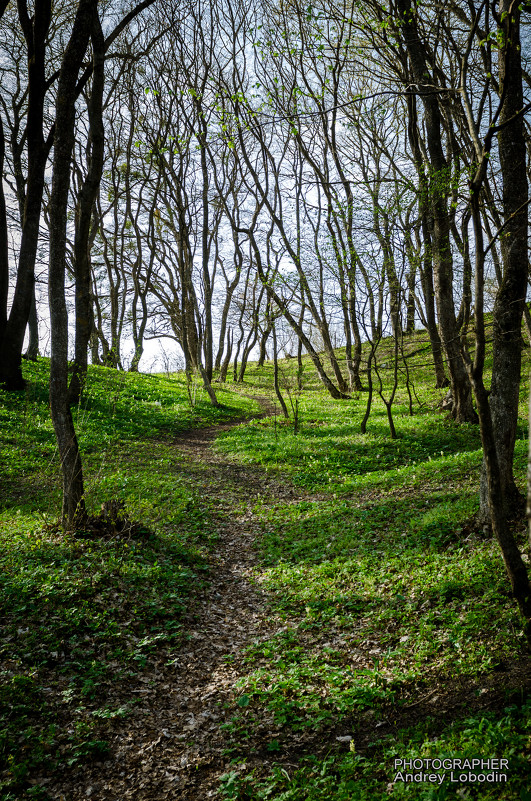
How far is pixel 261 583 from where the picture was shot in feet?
22.6

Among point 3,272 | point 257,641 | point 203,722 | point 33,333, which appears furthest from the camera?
point 33,333

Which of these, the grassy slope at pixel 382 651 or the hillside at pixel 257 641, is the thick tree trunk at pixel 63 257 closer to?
the hillside at pixel 257 641

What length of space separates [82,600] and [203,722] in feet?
7.00

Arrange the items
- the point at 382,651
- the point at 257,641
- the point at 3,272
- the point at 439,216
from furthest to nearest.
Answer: the point at 3,272 → the point at 439,216 → the point at 257,641 → the point at 382,651

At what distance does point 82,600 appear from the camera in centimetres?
549

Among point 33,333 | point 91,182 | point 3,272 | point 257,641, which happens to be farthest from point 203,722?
point 33,333

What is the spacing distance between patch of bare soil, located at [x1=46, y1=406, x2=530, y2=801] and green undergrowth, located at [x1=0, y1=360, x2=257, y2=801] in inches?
5.3

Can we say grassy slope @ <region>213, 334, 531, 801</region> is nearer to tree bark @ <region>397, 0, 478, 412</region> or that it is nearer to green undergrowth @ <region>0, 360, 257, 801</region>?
green undergrowth @ <region>0, 360, 257, 801</region>

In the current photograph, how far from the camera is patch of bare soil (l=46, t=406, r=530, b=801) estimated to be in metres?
3.60

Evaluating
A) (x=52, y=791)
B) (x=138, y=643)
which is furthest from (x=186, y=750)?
(x=138, y=643)

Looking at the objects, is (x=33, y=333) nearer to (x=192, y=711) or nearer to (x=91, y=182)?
(x=91, y=182)

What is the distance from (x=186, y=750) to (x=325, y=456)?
934cm

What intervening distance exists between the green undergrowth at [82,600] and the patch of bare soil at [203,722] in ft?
0.45

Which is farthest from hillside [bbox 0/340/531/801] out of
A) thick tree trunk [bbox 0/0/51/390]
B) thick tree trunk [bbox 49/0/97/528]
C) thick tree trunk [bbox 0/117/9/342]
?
thick tree trunk [bbox 0/117/9/342]
